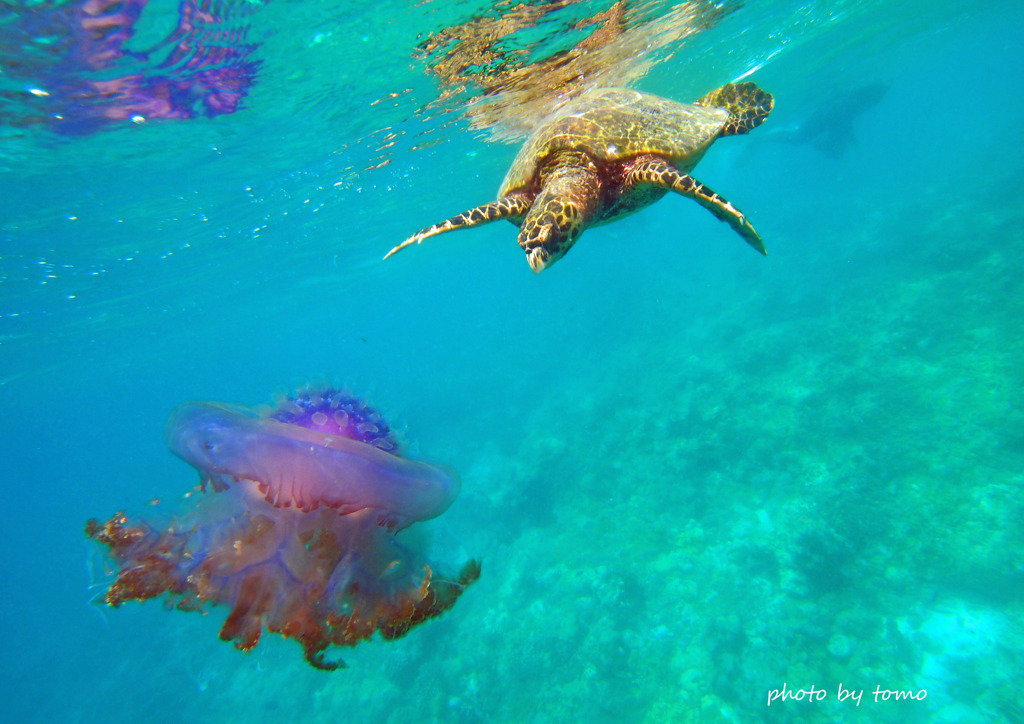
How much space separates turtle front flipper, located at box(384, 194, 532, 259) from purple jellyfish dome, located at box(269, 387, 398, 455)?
8.11 feet

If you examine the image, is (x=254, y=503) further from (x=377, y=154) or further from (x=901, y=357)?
(x=901, y=357)

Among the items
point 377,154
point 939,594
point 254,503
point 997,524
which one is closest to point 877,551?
point 939,594

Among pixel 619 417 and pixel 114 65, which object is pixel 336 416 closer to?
pixel 114 65

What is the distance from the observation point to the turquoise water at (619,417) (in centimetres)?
711

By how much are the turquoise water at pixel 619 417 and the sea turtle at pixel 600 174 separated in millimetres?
2708

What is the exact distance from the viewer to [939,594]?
274 inches

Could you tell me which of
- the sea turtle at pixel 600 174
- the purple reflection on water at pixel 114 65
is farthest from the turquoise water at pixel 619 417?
the sea turtle at pixel 600 174

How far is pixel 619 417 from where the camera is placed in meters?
16.6

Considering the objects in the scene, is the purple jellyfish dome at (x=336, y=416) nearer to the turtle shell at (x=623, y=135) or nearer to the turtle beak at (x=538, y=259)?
the turtle beak at (x=538, y=259)

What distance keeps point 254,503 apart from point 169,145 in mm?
12074

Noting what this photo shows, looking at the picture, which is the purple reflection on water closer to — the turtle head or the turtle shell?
the turtle shell

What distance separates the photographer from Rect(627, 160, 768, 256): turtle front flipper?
518cm

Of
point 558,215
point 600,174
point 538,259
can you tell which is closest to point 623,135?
point 600,174

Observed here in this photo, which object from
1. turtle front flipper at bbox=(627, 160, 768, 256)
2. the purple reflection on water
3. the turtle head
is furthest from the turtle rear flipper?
the purple reflection on water
